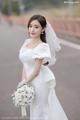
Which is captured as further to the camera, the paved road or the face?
the paved road

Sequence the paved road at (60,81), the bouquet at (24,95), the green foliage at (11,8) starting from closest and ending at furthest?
the bouquet at (24,95) → the paved road at (60,81) → the green foliage at (11,8)

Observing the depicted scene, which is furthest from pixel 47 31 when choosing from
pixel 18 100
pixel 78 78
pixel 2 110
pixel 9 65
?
pixel 9 65

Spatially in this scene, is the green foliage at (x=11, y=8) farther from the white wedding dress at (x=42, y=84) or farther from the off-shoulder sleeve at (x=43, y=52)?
the off-shoulder sleeve at (x=43, y=52)

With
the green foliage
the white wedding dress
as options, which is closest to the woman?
the white wedding dress

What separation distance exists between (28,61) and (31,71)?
0.39 feet

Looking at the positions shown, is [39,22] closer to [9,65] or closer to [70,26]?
[9,65]

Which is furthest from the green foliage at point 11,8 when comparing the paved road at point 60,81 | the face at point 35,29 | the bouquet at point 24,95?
the bouquet at point 24,95

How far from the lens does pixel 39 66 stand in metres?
5.35

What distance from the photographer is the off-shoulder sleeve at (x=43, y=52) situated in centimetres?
535

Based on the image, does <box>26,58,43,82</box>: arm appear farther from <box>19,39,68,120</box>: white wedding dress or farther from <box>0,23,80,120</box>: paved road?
<box>0,23,80,120</box>: paved road

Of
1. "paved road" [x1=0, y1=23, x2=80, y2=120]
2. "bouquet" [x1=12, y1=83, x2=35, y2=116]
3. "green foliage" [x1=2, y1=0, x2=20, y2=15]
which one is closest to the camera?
"bouquet" [x1=12, y1=83, x2=35, y2=116]

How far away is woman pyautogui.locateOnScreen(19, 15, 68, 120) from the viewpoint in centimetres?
537

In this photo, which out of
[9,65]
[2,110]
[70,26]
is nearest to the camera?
[2,110]

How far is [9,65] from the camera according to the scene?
46.9 ft
